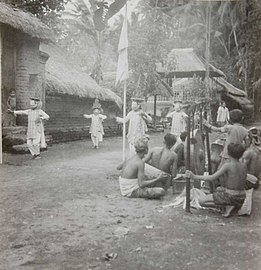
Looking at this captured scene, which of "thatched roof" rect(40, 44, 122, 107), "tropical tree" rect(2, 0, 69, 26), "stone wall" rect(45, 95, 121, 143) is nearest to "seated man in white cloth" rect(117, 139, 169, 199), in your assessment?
"stone wall" rect(45, 95, 121, 143)

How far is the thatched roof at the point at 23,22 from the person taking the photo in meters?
10.8

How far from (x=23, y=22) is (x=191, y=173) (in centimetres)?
802

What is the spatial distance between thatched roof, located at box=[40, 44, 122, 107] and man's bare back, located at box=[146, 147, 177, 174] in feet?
26.0

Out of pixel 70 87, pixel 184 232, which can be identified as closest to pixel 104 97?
pixel 70 87

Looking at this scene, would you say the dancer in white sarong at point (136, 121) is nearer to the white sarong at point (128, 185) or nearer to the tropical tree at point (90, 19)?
the white sarong at point (128, 185)

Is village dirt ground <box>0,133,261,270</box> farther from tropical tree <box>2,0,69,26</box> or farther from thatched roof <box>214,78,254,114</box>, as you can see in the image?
thatched roof <box>214,78,254,114</box>

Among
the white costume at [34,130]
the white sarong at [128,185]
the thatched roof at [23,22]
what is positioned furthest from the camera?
the thatched roof at [23,22]

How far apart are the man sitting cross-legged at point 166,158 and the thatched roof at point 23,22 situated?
20.6 feet

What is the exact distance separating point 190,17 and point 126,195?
26201 millimetres

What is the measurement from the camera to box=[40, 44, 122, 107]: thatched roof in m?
14.6

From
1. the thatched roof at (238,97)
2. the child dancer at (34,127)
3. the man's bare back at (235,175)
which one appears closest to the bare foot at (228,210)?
the man's bare back at (235,175)

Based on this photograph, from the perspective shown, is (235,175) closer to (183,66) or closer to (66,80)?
(66,80)

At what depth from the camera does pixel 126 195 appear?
20.8 ft

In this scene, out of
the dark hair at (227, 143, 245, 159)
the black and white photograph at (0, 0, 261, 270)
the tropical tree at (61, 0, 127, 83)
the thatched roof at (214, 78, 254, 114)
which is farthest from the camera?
the thatched roof at (214, 78, 254, 114)
